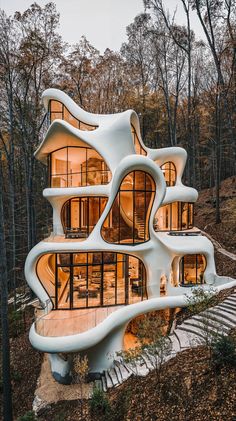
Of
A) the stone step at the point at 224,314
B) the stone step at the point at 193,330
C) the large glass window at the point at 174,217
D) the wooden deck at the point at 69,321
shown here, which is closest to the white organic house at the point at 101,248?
the wooden deck at the point at 69,321

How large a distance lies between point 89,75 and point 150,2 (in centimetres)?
702

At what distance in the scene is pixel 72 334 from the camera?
1024cm

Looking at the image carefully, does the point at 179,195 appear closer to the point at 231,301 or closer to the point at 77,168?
the point at 77,168

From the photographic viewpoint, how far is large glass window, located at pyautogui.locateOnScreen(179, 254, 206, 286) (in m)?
15.3

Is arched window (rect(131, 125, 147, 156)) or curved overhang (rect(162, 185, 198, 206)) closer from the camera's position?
curved overhang (rect(162, 185, 198, 206))

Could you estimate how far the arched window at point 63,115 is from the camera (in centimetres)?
1604

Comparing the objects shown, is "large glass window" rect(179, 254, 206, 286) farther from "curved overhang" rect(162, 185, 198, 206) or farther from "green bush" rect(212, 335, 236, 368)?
"green bush" rect(212, 335, 236, 368)

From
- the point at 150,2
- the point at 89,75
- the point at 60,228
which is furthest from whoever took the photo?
the point at 89,75

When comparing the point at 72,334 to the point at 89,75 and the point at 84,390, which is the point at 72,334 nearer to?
the point at 84,390

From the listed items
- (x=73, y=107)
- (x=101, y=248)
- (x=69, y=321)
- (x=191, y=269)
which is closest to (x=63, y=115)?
(x=73, y=107)

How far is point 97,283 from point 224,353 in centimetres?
713

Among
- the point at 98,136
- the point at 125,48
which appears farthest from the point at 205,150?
the point at 98,136

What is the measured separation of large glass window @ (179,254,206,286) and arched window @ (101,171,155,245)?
11.9 ft

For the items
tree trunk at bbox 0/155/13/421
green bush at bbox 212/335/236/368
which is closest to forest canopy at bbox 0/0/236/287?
tree trunk at bbox 0/155/13/421
